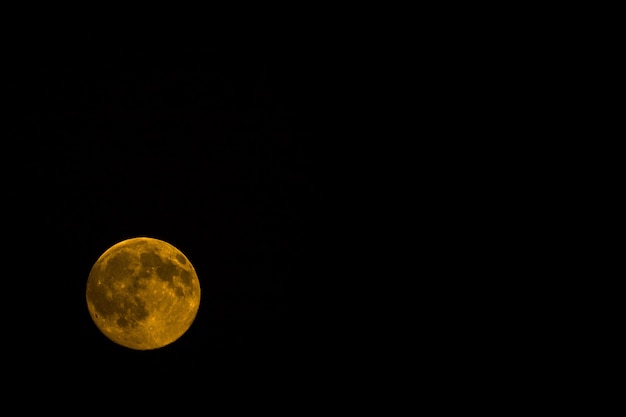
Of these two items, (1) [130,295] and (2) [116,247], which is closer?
(1) [130,295]

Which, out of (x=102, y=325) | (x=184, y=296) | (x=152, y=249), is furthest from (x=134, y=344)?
(x=152, y=249)

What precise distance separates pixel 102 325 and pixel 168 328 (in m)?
0.40

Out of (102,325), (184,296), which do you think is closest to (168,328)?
(184,296)

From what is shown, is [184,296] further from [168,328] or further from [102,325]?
[102,325]

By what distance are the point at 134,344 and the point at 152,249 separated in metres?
0.61

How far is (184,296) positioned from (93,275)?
596 millimetres

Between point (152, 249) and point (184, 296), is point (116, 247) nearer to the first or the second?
point (152, 249)

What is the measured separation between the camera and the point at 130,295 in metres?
2.71

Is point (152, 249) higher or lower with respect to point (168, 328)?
higher

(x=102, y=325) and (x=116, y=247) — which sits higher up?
(x=116, y=247)

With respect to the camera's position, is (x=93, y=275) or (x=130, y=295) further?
(x=93, y=275)

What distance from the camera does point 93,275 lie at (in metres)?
2.90

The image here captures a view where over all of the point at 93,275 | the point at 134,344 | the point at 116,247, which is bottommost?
the point at 134,344

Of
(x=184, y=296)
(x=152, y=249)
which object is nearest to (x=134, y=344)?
(x=184, y=296)
